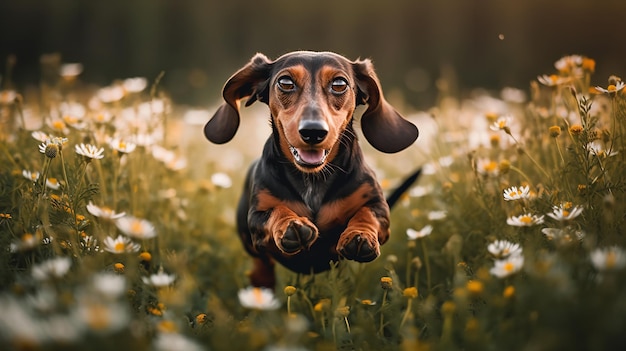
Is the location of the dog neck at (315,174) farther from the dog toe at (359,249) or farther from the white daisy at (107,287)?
the white daisy at (107,287)

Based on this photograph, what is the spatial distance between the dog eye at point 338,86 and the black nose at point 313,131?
1.10 ft

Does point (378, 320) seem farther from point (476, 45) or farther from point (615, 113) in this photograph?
point (476, 45)

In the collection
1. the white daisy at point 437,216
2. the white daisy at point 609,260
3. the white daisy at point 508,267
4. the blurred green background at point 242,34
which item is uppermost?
the white daisy at point 609,260

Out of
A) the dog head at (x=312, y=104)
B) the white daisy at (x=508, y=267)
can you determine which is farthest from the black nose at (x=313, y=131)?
the white daisy at (x=508, y=267)

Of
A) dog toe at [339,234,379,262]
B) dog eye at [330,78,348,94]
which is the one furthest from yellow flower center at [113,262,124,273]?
dog eye at [330,78,348,94]

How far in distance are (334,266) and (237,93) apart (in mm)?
1069

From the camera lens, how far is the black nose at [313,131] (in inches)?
85.4

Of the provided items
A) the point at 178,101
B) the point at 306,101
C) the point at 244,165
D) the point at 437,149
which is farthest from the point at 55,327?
the point at 178,101

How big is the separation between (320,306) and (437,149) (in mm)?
1867

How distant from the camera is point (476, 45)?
38.3 ft

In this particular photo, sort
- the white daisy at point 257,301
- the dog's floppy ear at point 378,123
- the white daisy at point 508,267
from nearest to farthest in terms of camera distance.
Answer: the white daisy at point 257,301
the white daisy at point 508,267
the dog's floppy ear at point 378,123

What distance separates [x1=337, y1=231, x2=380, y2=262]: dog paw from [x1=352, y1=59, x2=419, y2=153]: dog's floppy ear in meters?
0.69

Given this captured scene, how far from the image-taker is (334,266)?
7.56 feet

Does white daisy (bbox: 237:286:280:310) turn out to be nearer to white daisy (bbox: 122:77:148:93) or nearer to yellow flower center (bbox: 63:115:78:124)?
yellow flower center (bbox: 63:115:78:124)
